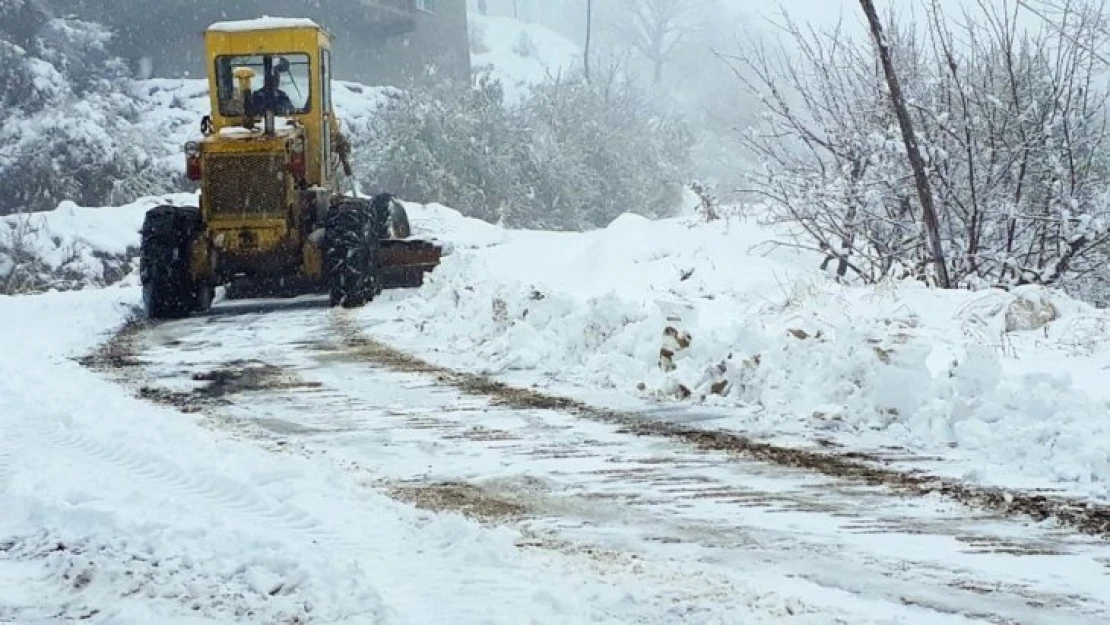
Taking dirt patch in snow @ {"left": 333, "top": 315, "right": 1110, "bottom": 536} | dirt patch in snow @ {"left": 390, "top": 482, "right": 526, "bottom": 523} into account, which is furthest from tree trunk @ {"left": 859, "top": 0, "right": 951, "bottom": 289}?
dirt patch in snow @ {"left": 390, "top": 482, "right": 526, "bottom": 523}

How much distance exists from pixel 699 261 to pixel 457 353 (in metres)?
5.01

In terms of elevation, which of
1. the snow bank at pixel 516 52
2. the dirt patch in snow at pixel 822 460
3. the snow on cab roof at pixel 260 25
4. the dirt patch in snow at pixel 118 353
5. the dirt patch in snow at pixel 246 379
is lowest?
the dirt patch in snow at pixel 118 353

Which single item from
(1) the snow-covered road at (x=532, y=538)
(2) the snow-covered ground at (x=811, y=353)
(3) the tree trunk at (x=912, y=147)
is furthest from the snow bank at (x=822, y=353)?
(3) the tree trunk at (x=912, y=147)

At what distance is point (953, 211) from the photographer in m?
12.0

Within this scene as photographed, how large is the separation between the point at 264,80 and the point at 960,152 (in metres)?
7.39

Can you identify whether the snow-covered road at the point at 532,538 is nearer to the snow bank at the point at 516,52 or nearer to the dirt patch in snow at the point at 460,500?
the dirt patch in snow at the point at 460,500

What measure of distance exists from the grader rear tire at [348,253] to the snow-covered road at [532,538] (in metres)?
6.96

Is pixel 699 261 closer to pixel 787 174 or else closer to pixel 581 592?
pixel 787 174

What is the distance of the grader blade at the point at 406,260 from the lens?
49.6ft

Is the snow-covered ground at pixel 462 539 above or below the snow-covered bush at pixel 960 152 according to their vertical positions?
below

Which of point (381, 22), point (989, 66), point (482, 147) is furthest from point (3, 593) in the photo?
point (381, 22)

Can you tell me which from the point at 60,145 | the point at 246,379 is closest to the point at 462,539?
the point at 246,379

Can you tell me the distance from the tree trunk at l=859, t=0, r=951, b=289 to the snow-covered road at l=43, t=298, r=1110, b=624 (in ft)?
18.6

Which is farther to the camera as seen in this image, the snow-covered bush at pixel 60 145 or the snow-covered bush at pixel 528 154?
the snow-covered bush at pixel 528 154
